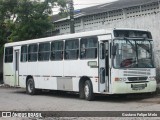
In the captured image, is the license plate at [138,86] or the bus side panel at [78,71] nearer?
the license plate at [138,86]

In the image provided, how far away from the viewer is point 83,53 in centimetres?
1795

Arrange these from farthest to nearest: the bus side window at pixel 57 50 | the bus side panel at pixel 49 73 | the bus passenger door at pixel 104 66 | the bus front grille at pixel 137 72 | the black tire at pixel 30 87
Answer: the black tire at pixel 30 87 → the bus side panel at pixel 49 73 → the bus side window at pixel 57 50 → the bus passenger door at pixel 104 66 → the bus front grille at pixel 137 72

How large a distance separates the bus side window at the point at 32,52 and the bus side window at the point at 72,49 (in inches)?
130

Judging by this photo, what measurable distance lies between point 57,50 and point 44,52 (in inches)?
55.5

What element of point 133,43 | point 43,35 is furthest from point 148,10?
point 43,35

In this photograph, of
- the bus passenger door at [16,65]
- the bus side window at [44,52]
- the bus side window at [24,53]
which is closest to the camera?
the bus side window at [44,52]

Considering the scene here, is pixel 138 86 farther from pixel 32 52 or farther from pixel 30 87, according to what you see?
pixel 30 87

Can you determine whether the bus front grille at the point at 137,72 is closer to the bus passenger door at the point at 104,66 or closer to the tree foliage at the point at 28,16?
the bus passenger door at the point at 104,66

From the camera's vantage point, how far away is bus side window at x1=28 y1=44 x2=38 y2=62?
22141 millimetres

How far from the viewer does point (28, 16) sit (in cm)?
2953

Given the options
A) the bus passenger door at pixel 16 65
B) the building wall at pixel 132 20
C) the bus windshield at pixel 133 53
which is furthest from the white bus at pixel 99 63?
the building wall at pixel 132 20

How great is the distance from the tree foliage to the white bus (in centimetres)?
798

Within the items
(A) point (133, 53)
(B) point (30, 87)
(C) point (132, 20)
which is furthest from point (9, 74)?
(A) point (133, 53)

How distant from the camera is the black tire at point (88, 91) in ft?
56.8
